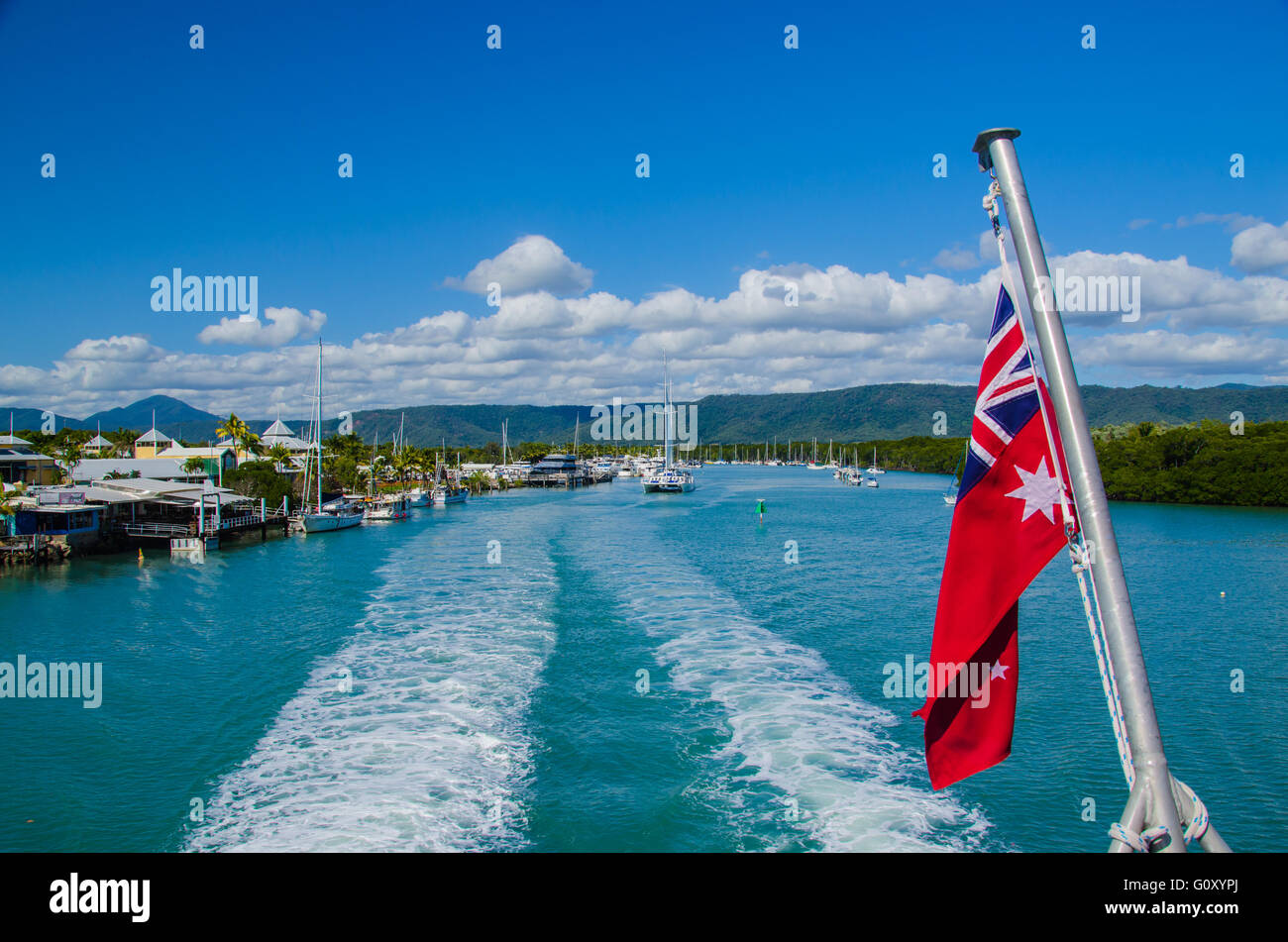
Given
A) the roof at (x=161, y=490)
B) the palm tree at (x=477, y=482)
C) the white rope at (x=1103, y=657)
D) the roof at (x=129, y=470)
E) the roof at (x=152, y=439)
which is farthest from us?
the palm tree at (x=477, y=482)

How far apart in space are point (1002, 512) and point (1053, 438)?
71cm

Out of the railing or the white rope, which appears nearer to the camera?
the white rope

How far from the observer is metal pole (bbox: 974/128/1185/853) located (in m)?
2.92

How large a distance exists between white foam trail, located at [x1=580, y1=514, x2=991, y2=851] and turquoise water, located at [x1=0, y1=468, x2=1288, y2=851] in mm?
69

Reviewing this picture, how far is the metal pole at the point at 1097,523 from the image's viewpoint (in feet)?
9.59

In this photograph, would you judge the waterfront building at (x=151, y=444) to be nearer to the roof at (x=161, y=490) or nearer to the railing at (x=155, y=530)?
the roof at (x=161, y=490)

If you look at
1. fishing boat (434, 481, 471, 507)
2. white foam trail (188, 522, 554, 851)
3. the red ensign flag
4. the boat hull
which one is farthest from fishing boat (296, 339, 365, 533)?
the red ensign flag

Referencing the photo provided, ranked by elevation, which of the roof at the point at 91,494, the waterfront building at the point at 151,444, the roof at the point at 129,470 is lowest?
the roof at the point at 91,494

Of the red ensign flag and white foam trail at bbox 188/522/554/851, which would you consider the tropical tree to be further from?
the red ensign flag

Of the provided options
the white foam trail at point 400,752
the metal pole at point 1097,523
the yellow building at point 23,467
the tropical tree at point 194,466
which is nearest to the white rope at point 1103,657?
the metal pole at point 1097,523

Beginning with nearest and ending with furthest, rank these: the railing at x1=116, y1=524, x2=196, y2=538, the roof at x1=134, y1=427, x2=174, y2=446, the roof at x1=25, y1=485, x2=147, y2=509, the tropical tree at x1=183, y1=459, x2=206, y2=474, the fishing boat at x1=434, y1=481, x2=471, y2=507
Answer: the roof at x1=25, y1=485, x2=147, y2=509 → the railing at x1=116, y1=524, x2=196, y2=538 → the tropical tree at x1=183, y1=459, x2=206, y2=474 → the fishing boat at x1=434, y1=481, x2=471, y2=507 → the roof at x1=134, y1=427, x2=174, y2=446

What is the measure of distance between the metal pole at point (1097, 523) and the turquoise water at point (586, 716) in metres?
10.1
